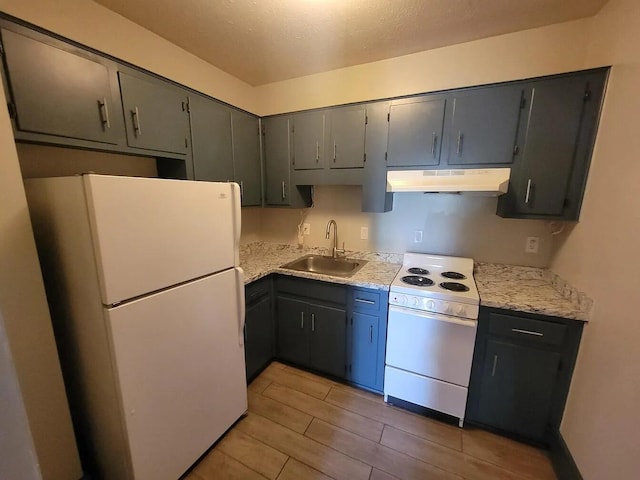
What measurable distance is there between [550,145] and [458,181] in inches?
21.9

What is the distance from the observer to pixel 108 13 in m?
1.53

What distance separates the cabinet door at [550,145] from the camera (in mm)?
1543

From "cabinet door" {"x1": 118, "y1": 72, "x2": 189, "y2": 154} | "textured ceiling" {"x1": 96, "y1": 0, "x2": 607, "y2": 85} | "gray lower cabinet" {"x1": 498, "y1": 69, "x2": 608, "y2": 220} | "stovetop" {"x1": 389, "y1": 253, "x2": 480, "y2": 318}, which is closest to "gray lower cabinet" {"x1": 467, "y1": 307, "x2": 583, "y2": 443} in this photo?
"stovetop" {"x1": 389, "y1": 253, "x2": 480, "y2": 318}

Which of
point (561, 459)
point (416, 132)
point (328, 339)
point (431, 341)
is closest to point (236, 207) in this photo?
point (328, 339)

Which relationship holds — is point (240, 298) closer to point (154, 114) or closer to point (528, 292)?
point (154, 114)

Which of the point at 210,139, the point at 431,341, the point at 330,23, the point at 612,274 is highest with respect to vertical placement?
the point at 330,23

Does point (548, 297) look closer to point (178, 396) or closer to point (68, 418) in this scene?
point (178, 396)

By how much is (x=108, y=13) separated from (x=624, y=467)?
11.0 ft

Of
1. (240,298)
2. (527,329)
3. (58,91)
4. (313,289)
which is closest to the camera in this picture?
(58,91)

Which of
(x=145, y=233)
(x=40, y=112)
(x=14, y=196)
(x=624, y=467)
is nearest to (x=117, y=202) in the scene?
(x=145, y=233)

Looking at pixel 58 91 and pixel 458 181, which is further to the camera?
pixel 458 181

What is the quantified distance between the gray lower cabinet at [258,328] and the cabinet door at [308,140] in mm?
1079

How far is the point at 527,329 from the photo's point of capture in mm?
1523

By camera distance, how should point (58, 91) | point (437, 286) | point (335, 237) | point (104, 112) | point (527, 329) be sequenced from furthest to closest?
point (335, 237), point (437, 286), point (527, 329), point (104, 112), point (58, 91)
